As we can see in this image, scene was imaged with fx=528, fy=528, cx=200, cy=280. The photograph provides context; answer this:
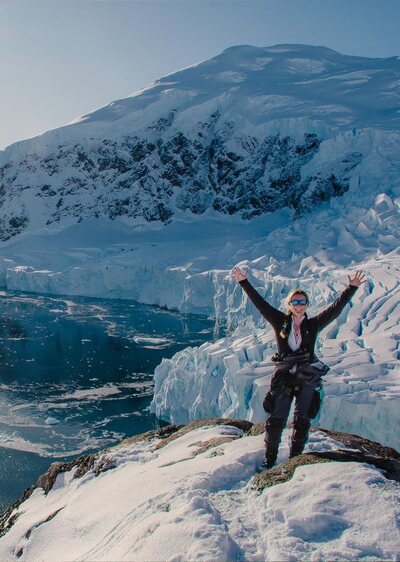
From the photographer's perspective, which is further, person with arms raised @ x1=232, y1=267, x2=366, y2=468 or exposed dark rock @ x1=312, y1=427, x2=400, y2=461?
exposed dark rock @ x1=312, y1=427, x2=400, y2=461

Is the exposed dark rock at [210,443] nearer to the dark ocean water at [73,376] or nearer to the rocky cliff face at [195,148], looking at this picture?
the dark ocean water at [73,376]

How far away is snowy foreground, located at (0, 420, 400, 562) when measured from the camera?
10.5 feet

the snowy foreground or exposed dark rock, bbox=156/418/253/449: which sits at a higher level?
the snowy foreground

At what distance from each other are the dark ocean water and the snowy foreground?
1043 cm

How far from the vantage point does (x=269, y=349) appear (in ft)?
58.2

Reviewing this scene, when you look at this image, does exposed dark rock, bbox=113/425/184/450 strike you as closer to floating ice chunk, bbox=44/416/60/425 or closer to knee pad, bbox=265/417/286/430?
knee pad, bbox=265/417/286/430

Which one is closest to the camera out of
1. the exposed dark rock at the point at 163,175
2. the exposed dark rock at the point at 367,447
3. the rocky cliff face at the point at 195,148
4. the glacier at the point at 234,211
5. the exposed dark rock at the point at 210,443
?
the exposed dark rock at the point at 367,447

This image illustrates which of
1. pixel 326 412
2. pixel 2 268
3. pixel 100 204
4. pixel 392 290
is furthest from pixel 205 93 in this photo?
pixel 326 412

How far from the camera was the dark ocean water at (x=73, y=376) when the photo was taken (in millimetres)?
17453

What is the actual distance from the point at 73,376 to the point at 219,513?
879 inches

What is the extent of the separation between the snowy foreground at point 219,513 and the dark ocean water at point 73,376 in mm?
10432

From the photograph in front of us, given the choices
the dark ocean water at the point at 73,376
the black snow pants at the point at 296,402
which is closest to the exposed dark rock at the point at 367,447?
the black snow pants at the point at 296,402

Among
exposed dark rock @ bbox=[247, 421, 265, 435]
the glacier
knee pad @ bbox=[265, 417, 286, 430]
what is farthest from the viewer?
the glacier

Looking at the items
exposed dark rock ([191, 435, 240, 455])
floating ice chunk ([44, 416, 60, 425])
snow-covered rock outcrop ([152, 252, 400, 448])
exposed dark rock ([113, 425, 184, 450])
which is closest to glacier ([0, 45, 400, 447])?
snow-covered rock outcrop ([152, 252, 400, 448])
